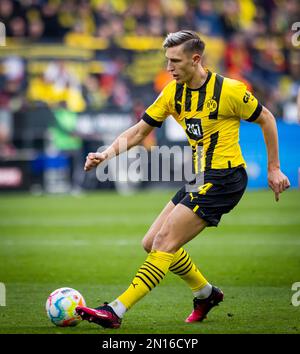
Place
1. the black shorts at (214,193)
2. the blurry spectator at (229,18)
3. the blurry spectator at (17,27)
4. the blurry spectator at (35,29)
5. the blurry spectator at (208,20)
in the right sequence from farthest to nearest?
the blurry spectator at (229,18), the blurry spectator at (208,20), the blurry spectator at (35,29), the blurry spectator at (17,27), the black shorts at (214,193)

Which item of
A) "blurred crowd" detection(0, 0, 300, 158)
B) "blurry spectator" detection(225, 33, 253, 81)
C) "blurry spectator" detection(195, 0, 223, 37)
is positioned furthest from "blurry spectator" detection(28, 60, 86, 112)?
"blurry spectator" detection(195, 0, 223, 37)

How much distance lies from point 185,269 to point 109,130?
1598 cm

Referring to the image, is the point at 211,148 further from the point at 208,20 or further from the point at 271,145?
the point at 208,20

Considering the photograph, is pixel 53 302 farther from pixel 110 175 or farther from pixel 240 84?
pixel 110 175

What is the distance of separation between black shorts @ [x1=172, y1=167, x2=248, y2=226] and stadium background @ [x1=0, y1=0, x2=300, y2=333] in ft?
7.30

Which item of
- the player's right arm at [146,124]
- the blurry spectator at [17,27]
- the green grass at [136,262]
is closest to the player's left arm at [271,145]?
the player's right arm at [146,124]

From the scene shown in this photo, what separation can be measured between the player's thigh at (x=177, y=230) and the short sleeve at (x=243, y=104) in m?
0.86

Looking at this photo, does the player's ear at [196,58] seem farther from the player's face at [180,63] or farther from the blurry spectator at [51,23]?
the blurry spectator at [51,23]

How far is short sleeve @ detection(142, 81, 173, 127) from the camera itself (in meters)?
6.75

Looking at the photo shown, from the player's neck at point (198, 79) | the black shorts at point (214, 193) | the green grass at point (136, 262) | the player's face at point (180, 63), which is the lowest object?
the green grass at point (136, 262)

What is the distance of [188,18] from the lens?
26.3 metres

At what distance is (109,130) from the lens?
22.6m

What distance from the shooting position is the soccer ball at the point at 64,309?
6.45 m
